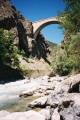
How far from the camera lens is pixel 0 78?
43.3 meters

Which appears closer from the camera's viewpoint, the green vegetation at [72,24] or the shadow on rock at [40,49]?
the green vegetation at [72,24]

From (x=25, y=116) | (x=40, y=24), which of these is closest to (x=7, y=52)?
(x=40, y=24)

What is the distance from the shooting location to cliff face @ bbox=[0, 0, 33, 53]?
195 ft

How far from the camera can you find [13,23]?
61.5 meters

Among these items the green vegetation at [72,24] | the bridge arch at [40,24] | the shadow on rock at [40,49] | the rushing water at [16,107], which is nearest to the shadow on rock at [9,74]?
the green vegetation at [72,24]

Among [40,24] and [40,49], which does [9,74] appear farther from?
[40,24]

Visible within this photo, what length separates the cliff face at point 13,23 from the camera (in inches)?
2343

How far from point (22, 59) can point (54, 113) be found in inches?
1752

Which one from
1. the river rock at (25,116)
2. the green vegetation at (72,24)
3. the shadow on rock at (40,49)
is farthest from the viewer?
the shadow on rock at (40,49)

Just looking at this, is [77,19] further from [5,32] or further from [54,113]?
[5,32]

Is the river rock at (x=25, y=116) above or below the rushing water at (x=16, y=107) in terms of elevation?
below

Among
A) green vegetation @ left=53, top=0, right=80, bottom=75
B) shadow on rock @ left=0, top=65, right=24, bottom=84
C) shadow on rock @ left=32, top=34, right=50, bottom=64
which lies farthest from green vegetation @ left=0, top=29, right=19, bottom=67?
green vegetation @ left=53, top=0, right=80, bottom=75

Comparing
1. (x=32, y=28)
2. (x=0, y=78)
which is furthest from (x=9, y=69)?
(x=32, y=28)

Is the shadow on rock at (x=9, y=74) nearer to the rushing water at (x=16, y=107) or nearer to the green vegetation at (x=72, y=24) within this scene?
the green vegetation at (x=72, y=24)
